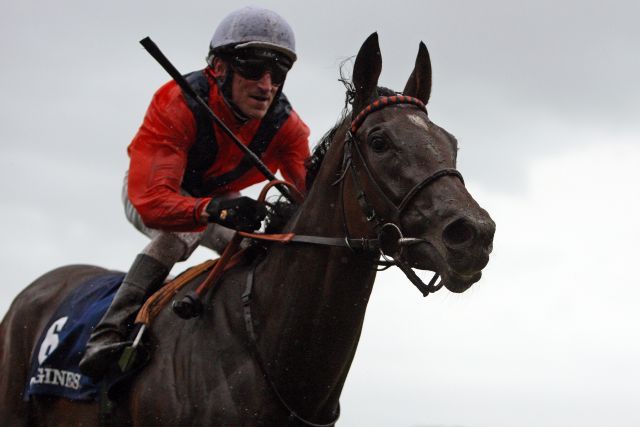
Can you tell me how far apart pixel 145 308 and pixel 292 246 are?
1220 mm

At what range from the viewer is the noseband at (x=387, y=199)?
5.74m

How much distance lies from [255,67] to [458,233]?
2.61m

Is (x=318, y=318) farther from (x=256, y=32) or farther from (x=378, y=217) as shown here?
(x=256, y=32)

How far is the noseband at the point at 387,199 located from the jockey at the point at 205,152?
2.83ft

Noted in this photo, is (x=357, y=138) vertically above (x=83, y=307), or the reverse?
(x=357, y=138)

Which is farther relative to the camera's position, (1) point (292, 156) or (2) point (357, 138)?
(1) point (292, 156)

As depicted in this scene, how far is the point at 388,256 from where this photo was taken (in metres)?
5.96

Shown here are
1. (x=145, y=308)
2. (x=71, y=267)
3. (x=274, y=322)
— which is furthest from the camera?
(x=71, y=267)

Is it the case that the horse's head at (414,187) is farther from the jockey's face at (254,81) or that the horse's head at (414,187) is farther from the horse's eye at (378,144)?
the jockey's face at (254,81)

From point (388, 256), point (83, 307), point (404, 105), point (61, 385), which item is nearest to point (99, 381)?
point (61, 385)

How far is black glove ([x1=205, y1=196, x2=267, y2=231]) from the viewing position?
261 inches

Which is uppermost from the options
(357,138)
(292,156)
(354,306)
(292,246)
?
(292,156)

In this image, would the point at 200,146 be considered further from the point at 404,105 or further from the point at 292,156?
the point at 404,105

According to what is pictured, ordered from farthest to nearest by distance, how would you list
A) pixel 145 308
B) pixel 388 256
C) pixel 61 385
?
1. pixel 61 385
2. pixel 145 308
3. pixel 388 256
